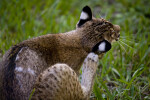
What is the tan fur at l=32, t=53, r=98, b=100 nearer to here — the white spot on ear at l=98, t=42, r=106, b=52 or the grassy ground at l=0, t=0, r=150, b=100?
the grassy ground at l=0, t=0, r=150, b=100

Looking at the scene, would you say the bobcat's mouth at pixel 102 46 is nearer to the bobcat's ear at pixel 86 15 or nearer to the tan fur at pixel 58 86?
the bobcat's ear at pixel 86 15

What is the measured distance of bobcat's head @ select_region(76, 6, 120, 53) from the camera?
4254 mm

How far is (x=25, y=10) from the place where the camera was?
279 inches


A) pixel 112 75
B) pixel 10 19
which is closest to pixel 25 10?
pixel 10 19

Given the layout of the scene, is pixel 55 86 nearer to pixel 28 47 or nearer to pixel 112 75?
pixel 28 47

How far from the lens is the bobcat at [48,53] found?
332cm

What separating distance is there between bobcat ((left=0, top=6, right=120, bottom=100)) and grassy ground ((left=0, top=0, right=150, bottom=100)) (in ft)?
1.94

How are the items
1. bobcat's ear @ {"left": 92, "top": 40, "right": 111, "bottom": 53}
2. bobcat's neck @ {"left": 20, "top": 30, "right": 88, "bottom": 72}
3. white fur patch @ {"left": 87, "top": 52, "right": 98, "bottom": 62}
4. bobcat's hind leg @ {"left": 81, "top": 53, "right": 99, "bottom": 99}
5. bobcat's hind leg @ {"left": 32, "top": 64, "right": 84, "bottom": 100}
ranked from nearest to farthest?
bobcat's hind leg @ {"left": 32, "top": 64, "right": 84, "bottom": 100}
bobcat's neck @ {"left": 20, "top": 30, "right": 88, "bottom": 72}
bobcat's ear @ {"left": 92, "top": 40, "right": 111, "bottom": 53}
bobcat's hind leg @ {"left": 81, "top": 53, "right": 99, "bottom": 99}
white fur patch @ {"left": 87, "top": 52, "right": 98, "bottom": 62}

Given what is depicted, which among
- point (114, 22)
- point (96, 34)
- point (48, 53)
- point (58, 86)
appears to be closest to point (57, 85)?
point (58, 86)

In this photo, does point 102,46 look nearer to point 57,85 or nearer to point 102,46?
point 102,46

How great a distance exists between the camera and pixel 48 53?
156 inches

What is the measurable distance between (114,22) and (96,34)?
126 inches

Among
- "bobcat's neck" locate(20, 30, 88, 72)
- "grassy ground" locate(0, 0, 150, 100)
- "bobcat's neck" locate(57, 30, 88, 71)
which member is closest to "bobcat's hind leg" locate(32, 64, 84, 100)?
"bobcat's neck" locate(20, 30, 88, 72)

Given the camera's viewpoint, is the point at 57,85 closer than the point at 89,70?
Yes
